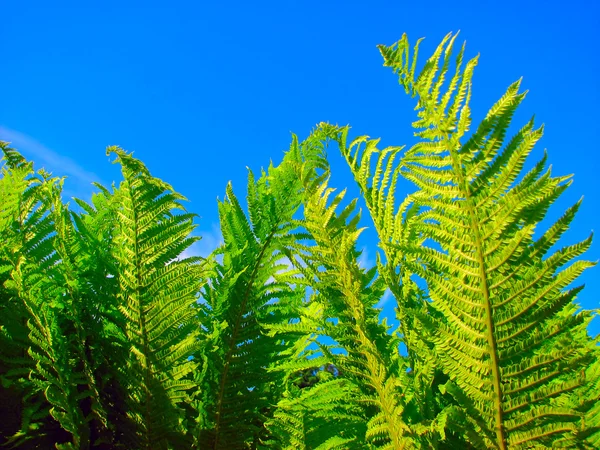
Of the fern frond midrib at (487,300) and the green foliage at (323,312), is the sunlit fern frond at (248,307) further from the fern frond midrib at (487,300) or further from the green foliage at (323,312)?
the fern frond midrib at (487,300)

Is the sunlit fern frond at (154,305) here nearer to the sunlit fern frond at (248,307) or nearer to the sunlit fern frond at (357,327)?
the sunlit fern frond at (248,307)

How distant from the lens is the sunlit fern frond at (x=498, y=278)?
0.62 metres

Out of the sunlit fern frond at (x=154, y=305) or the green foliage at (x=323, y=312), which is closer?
the green foliage at (x=323, y=312)

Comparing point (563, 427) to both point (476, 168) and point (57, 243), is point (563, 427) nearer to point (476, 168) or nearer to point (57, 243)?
point (476, 168)

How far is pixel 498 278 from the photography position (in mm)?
647

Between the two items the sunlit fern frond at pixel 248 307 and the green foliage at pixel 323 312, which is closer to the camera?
the green foliage at pixel 323 312

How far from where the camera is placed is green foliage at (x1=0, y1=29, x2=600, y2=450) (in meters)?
0.64

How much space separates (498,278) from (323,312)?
282 mm

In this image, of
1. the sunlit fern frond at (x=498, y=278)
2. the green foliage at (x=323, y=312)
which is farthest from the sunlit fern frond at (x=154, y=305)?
the sunlit fern frond at (x=498, y=278)

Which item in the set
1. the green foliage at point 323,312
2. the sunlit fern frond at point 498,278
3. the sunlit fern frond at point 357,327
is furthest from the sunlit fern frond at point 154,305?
the sunlit fern frond at point 498,278

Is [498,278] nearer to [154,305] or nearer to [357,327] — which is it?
[357,327]

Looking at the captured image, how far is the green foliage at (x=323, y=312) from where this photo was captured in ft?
2.09

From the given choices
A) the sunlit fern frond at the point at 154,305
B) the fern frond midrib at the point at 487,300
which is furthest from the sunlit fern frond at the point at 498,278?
the sunlit fern frond at the point at 154,305

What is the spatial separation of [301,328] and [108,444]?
399mm
